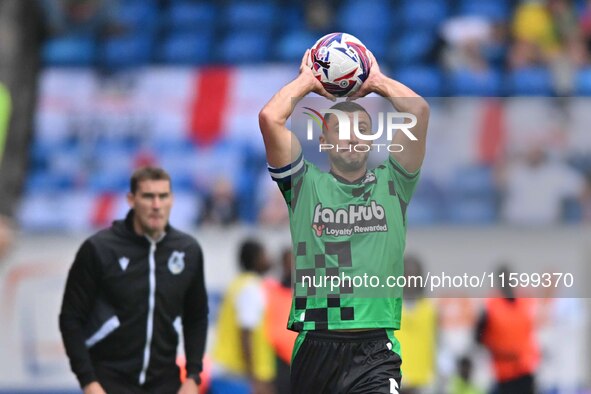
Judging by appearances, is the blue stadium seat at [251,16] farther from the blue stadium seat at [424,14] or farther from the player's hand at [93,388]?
the player's hand at [93,388]

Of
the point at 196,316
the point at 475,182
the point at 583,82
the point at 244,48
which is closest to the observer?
the point at 196,316

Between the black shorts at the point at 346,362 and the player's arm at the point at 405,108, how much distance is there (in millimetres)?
820

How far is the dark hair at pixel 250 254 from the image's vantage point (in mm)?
9875

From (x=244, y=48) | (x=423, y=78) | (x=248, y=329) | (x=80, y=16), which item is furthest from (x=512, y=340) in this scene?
(x=80, y=16)

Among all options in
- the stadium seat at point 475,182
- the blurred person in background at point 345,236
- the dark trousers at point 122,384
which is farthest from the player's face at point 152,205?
the stadium seat at point 475,182

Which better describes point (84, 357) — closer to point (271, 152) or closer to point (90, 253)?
point (90, 253)

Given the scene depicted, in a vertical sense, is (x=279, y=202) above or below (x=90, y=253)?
above

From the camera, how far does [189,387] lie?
682 centimetres

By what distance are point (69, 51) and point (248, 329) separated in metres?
6.82

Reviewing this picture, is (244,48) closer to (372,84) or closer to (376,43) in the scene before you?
(376,43)

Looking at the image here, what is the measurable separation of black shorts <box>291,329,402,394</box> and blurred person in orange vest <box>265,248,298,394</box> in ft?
13.0

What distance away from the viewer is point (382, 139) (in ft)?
19.9

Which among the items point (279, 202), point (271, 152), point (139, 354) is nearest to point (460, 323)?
point (279, 202)

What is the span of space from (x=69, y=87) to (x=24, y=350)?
467cm
